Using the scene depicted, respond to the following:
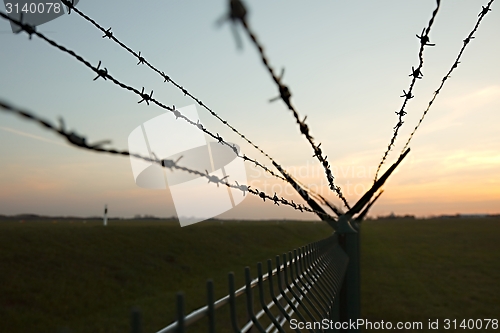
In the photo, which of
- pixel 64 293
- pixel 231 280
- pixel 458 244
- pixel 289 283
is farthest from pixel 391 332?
pixel 458 244

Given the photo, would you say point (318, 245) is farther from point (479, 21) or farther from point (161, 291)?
point (161, 291)

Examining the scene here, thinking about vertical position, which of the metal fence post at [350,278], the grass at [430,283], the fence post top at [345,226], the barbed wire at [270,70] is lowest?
the grass at [430,283]

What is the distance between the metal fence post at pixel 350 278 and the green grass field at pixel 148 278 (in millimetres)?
11156

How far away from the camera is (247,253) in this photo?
41.8 metres

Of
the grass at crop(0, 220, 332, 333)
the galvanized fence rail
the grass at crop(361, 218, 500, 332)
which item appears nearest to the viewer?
the galvanized fence rail

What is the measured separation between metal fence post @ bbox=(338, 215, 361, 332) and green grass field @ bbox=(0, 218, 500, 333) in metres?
11.2

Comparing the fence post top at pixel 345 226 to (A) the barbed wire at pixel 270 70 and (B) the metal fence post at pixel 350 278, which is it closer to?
(B) the metal fence post at pixel 350 278

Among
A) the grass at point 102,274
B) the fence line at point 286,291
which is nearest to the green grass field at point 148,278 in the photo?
the grass at point 102,274

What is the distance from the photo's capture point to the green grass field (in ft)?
63.0

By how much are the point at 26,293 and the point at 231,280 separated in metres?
20.3

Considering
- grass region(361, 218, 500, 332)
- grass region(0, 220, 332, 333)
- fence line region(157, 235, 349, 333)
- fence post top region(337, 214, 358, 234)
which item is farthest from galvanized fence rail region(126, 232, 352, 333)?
grass region(361, 218, 500, 332)

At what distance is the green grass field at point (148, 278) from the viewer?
63.0 feet

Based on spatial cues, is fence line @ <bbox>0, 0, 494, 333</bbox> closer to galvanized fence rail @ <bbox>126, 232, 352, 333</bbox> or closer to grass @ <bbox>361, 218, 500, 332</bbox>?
galvanized fence rail @ <bbox>126, 232, 352, 333</bbox>

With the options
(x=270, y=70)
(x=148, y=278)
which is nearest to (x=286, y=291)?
(x=270, y=70)
